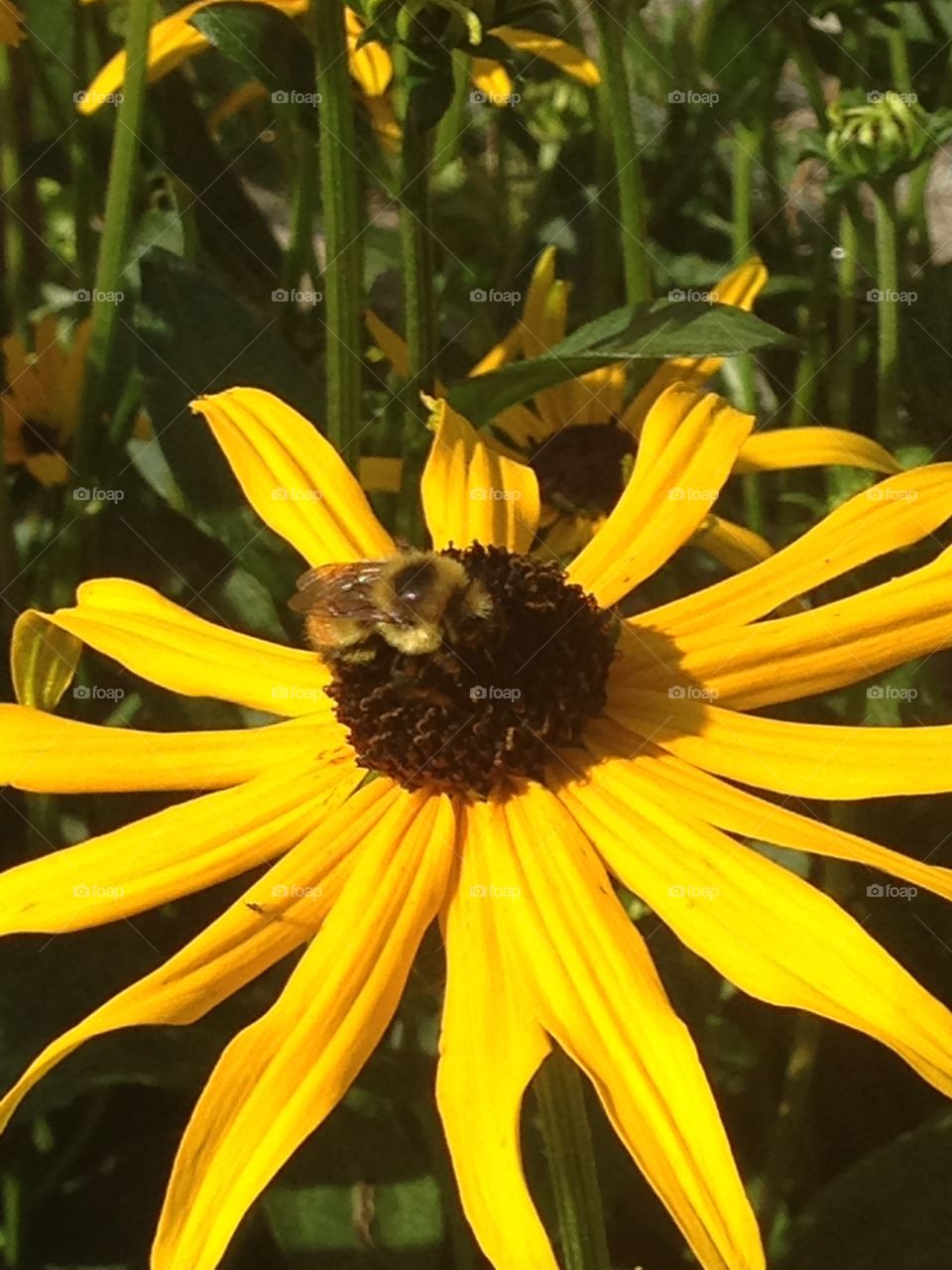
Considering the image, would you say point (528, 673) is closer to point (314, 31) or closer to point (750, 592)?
point (750, 592)

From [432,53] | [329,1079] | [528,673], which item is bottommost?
[329,1079]

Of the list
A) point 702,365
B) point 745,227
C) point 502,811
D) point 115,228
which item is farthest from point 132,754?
point 745,227

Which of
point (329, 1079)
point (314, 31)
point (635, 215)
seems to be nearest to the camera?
point (329, 1079)

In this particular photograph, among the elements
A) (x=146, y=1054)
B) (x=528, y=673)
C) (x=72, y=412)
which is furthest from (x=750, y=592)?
(x=72, y=412)

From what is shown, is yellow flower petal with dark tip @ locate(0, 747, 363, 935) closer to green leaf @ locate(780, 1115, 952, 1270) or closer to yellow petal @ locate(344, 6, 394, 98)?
green leaf @ locate(780, 1115, 952, 1270)

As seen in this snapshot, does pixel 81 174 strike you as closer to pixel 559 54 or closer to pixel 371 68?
pixel 371 68

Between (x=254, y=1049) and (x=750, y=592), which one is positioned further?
(x=750, y=592)

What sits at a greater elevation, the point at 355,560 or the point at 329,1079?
the point at 355,560

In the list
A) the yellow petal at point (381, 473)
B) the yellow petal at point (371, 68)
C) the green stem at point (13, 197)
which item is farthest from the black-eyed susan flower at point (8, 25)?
the yellow petal at point (381, 473)

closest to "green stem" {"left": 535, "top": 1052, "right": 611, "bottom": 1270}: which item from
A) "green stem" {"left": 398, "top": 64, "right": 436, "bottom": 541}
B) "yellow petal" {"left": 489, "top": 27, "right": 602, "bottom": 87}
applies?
"green stem" {"left": 398, "top": 64, "right": 436, "bottom": 541}
